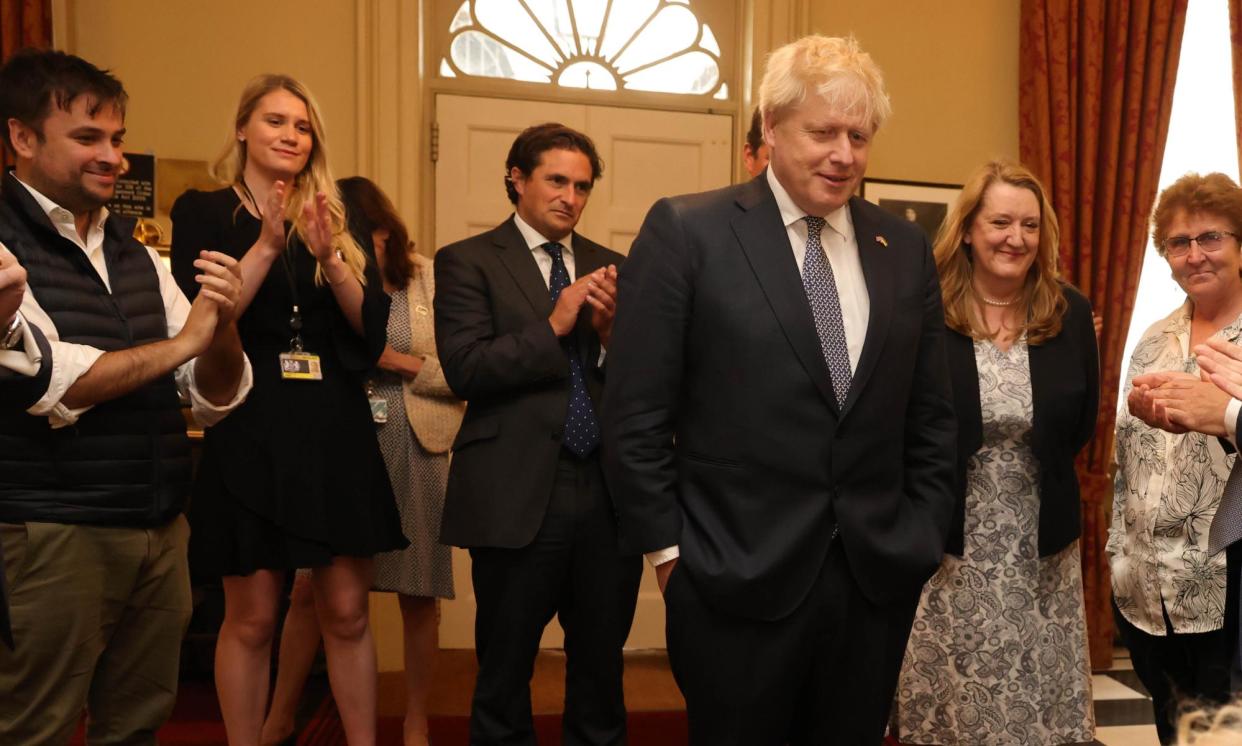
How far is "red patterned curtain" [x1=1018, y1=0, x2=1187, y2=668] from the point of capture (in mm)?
4625

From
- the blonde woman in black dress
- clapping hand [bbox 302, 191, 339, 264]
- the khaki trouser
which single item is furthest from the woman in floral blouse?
the khaki trouser

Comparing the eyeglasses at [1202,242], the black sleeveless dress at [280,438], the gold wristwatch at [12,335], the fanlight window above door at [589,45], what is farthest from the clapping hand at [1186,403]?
the fanlight window above door at [589,45]

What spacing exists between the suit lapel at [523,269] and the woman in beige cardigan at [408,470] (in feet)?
1.70

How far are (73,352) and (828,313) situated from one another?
56.5 inches

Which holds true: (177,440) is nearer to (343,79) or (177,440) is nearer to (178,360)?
(178,360)

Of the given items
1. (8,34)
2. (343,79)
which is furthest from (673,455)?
(8,34)

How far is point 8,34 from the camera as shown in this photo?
396 cm

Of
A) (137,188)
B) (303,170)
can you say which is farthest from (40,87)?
(137,188)

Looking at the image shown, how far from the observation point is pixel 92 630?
6.88ft

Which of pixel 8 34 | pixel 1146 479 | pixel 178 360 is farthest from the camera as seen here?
pixel 8 34

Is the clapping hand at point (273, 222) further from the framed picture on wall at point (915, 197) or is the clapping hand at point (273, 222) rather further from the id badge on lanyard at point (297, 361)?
the framed picture on wall at point (915, 197)

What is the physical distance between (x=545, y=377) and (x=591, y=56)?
2509mm

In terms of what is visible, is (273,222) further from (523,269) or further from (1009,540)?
(1009,540)

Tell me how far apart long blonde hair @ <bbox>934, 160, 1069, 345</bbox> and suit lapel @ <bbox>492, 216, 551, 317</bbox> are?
998 mm
